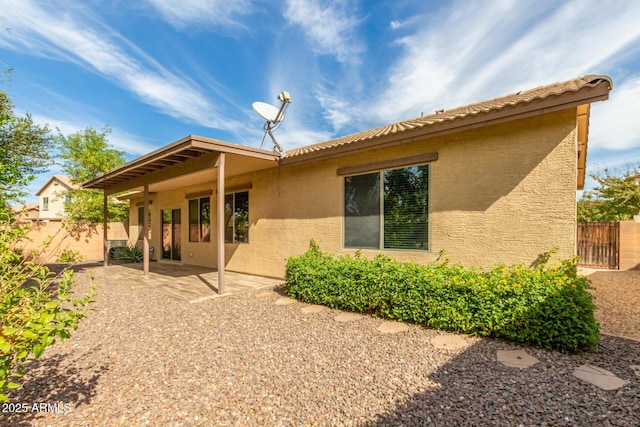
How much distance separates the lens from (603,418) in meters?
2.24

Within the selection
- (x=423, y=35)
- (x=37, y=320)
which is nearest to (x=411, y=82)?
(x=423, y=35)

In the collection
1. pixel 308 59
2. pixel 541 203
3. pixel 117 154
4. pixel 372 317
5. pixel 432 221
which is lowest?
pixel 372 317

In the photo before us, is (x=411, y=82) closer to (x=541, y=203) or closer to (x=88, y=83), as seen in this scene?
(x=541, y=203)

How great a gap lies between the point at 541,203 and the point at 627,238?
9.66 meters

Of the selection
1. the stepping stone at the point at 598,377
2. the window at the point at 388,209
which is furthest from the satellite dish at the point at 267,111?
the stepping stone at the point at 598,377

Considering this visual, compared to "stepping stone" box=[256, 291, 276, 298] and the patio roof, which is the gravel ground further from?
the patio roof

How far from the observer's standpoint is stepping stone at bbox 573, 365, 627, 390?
8.90 ft

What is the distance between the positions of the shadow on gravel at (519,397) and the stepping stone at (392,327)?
1.00 metres

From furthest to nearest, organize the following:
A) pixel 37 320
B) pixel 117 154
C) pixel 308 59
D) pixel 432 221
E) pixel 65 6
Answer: pixel 117 154 < pixel 308 59 < pixel 65 6 < pixel 432 221 < pixel 37 320

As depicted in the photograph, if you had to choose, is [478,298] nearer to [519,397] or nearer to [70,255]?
[519,397]

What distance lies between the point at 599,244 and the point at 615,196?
6511mm

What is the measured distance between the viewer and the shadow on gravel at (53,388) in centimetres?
255

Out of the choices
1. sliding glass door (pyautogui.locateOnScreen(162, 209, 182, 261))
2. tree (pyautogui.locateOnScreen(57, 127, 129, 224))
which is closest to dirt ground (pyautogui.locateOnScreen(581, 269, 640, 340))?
sliding glass door (pyautogui.locateOnScreen(162, 209, 182, 261))

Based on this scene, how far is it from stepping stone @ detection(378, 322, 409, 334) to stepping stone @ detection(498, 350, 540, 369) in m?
1.25
